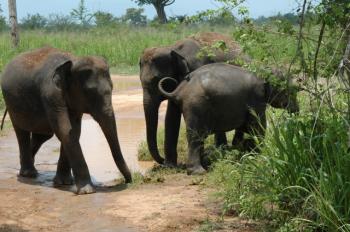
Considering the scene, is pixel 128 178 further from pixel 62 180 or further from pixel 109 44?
pixel 109 44

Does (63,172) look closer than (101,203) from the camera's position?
No

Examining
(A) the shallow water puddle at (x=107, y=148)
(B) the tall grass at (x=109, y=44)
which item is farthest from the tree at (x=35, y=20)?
(A) the shallow water puddle at (x=107, y=148)

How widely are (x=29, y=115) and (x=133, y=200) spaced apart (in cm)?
220

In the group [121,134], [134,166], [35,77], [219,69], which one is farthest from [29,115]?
[121,134]

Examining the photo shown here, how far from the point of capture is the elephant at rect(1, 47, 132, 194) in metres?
8.28

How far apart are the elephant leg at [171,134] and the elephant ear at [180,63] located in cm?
44

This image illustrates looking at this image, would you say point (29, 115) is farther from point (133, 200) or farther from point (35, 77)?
point (133, 200)

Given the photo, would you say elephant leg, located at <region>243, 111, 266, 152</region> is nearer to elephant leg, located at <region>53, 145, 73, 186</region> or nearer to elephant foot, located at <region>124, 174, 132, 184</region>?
elephant foot, located at <region>124, 174, 132, 184</region>

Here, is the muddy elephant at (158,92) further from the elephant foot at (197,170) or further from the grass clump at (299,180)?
the grass clump at (299,180)

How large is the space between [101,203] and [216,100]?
2.15 m

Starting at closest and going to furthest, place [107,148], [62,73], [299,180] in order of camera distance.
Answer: [299,180]
[62,73]
[107,148]

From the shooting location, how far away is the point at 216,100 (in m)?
8.98

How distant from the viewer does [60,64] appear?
27.5 feet

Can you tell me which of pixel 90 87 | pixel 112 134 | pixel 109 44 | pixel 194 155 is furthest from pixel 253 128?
pixel 109 44
